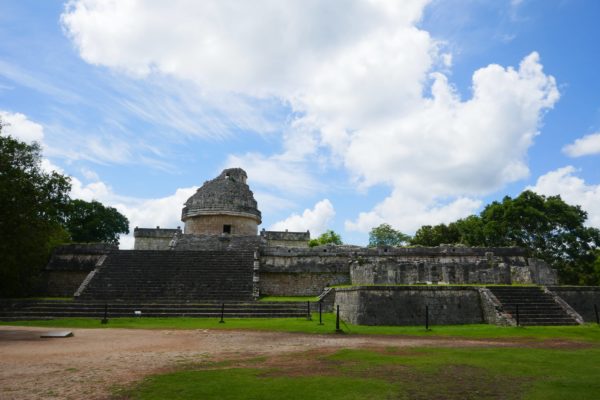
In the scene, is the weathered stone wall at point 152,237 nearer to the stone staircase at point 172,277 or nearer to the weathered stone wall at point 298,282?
the stone staircase at point 172,277

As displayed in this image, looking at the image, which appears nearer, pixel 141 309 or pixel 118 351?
pixel 118 351

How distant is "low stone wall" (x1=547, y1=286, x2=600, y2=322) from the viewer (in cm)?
1692

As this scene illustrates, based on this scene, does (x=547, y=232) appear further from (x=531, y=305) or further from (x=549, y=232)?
(x=531, y=305)

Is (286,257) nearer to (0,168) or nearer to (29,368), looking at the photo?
(0,168)

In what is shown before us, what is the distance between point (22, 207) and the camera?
13.9 meters

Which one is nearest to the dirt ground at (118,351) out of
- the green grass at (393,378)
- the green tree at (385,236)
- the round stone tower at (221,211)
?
the green grass at (393,378)

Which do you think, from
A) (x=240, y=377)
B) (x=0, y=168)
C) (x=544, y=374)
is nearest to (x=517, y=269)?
(x=544, y=374)

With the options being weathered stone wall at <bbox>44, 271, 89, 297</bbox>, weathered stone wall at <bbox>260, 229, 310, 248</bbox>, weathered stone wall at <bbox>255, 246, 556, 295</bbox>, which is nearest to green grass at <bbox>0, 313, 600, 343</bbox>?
weathered stone wall at <bbox>255, 246, 556, 295</bbox>

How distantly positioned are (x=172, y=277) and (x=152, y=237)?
14320 mm

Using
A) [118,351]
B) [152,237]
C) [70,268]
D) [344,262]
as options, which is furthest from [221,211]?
[118,351]

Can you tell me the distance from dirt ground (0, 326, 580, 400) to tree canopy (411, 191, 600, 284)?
30.5 metres

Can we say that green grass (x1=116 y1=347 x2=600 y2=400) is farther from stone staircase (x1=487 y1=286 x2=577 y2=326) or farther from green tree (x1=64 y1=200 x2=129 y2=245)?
green tree (x1=64 y1=200 x2=129 y2=245)

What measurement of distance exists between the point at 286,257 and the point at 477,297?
11.0m

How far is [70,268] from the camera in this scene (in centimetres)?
2419
